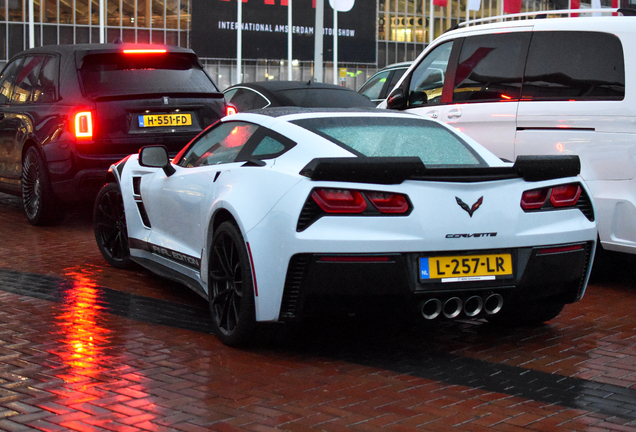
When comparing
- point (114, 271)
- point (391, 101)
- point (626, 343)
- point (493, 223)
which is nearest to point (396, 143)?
point (493, 223)

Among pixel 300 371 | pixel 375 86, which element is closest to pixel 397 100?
pixel 300 371

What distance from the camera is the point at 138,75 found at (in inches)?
370

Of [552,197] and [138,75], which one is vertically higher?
[138,75]

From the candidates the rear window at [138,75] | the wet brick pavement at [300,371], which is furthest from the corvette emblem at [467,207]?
the rear window at [138,75]

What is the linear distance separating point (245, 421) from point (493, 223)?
1.71m

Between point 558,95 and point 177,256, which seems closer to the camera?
point 177,256

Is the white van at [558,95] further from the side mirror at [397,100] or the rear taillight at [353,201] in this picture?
the rear taillight at [353,201]

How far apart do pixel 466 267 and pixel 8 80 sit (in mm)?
7854

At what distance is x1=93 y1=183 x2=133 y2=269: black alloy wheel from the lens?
738 cm

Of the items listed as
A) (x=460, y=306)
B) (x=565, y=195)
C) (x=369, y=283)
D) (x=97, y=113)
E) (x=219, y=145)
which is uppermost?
(x=97, y=113)

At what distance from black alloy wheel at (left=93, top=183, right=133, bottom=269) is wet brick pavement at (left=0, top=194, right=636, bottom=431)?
789mm

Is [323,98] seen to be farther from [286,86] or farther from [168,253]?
[168,253]

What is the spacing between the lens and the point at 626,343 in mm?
5309

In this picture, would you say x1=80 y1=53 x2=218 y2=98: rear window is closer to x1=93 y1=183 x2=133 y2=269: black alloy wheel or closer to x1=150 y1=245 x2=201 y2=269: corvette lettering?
x1=93 y1=183 x2=133 y2=269: black alloy wheel
